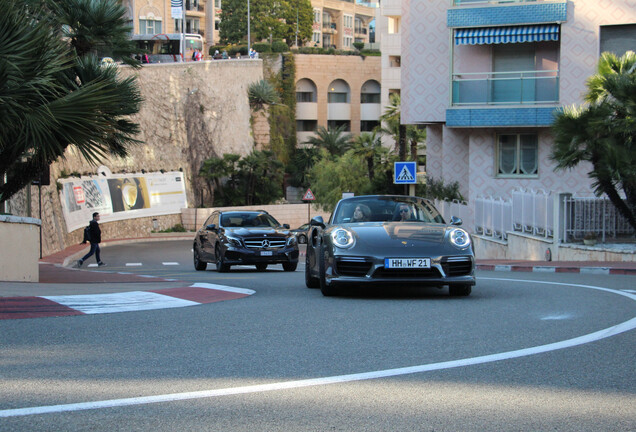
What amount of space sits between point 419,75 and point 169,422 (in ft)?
97.5

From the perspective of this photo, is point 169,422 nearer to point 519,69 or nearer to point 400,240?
point 400,240

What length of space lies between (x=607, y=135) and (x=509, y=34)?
33.8 ft

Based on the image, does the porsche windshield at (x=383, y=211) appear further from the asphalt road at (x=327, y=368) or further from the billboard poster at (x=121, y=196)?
the billboard poster at (x=121, y=196)

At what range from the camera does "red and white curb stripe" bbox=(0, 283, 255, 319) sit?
30.7ft

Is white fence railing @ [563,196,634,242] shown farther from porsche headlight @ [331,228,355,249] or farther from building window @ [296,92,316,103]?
building window @ [296,92,316,103]

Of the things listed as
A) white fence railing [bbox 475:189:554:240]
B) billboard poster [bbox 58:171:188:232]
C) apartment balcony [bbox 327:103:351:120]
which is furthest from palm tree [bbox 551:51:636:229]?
Answer: apartment balcony [bbox 327:103:351:120]

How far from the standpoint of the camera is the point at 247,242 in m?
20.6

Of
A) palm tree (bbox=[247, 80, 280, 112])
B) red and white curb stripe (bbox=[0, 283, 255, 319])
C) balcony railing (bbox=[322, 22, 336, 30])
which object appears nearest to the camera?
red and white curb stripe (bbox=[0, 283, 255, 319])

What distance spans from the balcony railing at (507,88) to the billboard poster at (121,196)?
2161 centimetres

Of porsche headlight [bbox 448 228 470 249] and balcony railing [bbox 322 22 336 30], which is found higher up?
balcony railing [bbox 322 22 336 30]

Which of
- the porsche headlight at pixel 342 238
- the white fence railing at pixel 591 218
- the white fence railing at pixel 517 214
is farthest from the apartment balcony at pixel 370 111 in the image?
the porsche headlight at pixel 342 238

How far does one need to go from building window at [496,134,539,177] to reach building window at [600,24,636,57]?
3.94 m

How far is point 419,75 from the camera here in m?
33.3

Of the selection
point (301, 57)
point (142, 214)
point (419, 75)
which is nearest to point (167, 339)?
point (419, 75)
